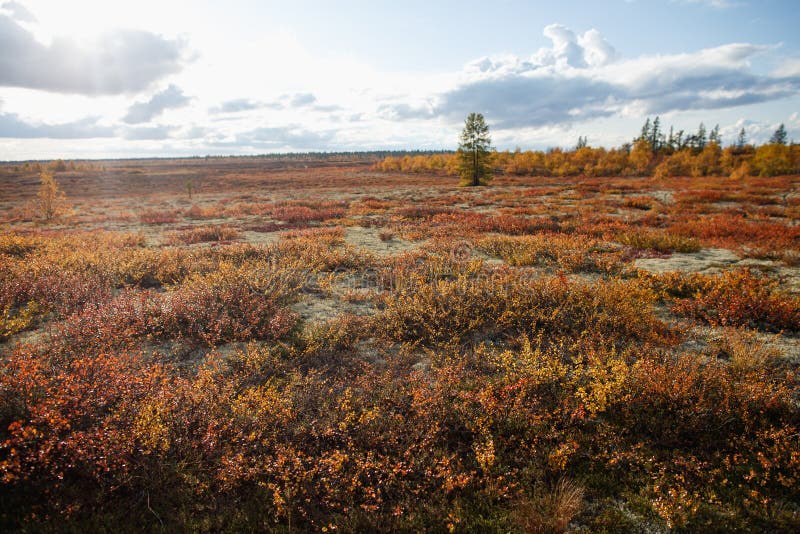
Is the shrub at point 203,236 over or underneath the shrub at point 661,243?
over

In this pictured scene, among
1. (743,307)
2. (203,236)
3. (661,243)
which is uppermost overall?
(203,236)

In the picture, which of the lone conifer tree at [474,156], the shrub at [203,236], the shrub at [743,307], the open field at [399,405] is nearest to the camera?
the open field at [399,405]

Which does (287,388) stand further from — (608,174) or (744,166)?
(608,174)

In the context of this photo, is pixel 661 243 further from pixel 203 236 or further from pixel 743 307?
pixel 203 236

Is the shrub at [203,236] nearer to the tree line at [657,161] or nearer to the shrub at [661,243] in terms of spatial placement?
the shrub at [661,243]

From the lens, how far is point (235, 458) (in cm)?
370

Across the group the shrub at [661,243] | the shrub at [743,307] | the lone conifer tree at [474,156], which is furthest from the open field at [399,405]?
the lone conifer tree at [474,156]

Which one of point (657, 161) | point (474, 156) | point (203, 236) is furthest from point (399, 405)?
point (657, 161)

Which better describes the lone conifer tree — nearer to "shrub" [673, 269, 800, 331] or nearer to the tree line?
the tree line

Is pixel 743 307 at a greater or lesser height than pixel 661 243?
lesser

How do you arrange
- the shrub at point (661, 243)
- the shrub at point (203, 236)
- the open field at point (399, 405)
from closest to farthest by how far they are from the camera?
the open field at point (399, 405) → the shrub at point (661, 243) → the shrub at point (203, 236)

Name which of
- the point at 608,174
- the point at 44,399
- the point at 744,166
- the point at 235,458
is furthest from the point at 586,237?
the point at 608,174

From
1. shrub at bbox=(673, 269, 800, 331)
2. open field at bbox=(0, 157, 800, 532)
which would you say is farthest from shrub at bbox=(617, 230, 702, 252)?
shrub at bbox=(673, 269, 800, 331)

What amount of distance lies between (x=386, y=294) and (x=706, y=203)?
27.8 meters
